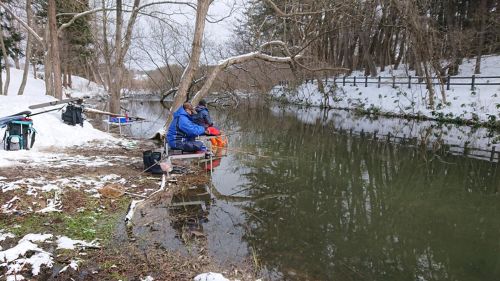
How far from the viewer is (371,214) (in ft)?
22.1

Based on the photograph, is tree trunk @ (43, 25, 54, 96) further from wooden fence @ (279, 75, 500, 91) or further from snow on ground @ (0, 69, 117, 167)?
wooden fence @ (279, 75, 500, 91)

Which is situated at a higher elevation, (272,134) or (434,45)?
(434,45)

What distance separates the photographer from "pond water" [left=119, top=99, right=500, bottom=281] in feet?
15.9

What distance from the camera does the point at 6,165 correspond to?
6.79 metres

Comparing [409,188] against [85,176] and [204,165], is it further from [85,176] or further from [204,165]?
[85,176]

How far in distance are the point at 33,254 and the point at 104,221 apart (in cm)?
123

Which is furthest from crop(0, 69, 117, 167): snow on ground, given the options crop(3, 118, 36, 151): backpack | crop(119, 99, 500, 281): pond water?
crop(119, 99, 500, 281): pond water

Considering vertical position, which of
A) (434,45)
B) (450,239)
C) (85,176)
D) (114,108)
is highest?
(434,45)

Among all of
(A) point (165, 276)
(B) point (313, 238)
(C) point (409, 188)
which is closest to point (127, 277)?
(A) point (165, 276)

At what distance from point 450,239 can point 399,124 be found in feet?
50.0

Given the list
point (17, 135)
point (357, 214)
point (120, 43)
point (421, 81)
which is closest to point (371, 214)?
point (357, 214)

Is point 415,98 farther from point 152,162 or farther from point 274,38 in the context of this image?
point 152,162

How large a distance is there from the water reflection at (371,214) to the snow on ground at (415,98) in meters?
9.78

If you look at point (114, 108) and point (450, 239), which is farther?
point (114, 108)
